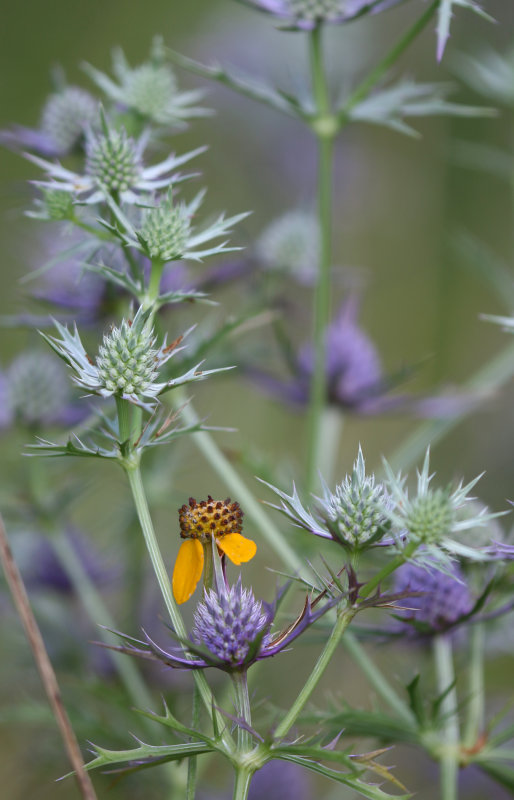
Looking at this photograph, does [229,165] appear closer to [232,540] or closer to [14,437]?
[14,437]

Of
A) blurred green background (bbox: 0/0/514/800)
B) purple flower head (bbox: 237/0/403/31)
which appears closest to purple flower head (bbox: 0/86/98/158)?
purple flower head (bbox: 237/0/403/31)

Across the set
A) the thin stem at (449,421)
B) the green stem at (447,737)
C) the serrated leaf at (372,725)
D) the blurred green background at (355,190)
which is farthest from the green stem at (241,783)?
the blurred green background at (355,190)

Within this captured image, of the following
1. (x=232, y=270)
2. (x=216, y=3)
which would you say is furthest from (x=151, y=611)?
(x=216, y=3)

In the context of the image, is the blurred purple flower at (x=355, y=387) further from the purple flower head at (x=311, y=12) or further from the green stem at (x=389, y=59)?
the purple flower head at (x=311, y=12)

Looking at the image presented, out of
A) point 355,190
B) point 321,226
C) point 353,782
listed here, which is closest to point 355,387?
point 321,226

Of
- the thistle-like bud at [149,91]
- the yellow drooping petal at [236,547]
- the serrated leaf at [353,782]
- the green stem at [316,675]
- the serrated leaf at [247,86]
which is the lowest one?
the serrated leaf at [353,782]
